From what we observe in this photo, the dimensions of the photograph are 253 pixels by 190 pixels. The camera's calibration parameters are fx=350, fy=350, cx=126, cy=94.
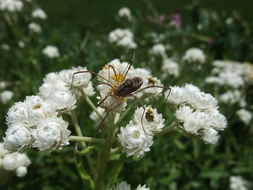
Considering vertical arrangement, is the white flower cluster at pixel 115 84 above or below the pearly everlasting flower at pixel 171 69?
below

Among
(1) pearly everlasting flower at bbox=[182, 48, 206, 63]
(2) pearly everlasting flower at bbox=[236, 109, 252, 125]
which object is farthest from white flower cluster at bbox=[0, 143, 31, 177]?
(1) pearly everlasting flower at bbox=[182, 48, 206, 63]

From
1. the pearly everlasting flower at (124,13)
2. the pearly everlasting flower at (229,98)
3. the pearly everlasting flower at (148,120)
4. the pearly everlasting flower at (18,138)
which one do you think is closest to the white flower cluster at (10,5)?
the pearly everlasting flower at (124,13)

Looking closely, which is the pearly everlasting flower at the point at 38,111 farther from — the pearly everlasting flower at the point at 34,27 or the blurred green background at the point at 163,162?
the pearly everlasting flower at the point at 34,27

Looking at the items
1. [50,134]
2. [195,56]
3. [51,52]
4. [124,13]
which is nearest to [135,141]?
[50,134]

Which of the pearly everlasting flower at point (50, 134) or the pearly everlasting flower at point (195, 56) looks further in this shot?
the pearly everlasting flower at point (195, 56)

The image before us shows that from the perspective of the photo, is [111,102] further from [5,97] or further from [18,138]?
[5,97]

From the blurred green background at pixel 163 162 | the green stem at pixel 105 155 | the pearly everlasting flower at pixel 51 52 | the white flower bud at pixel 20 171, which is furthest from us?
the pearly everlasting flower at pixel 51 52

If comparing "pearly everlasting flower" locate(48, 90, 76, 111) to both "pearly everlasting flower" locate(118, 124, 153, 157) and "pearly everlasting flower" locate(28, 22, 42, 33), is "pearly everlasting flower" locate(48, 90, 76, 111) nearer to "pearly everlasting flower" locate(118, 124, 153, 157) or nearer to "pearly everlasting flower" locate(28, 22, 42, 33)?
"pearly everlasting flower" locate(118, 124, 153, 157)

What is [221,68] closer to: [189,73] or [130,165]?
[189,73]
